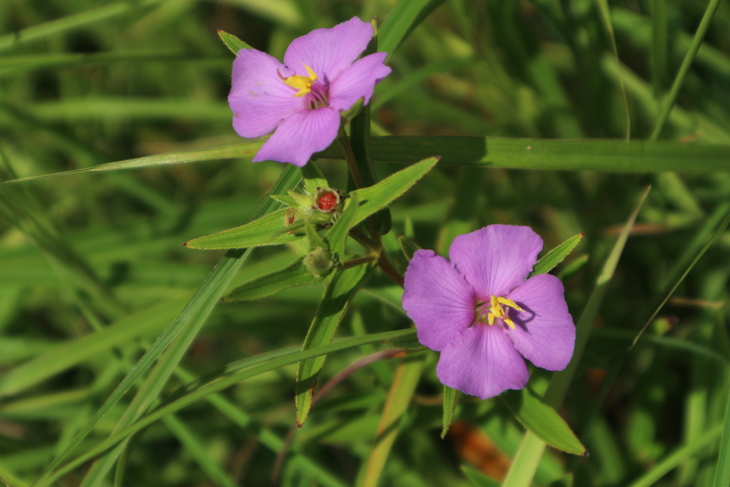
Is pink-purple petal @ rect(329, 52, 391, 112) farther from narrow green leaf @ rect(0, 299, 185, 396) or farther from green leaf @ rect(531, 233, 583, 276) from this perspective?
narrow green leaf @ rect(0, 299, 185, 396)

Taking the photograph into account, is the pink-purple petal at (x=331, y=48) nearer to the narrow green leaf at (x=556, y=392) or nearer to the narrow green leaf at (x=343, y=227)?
the narrow green leaf at (x=343, y=227)

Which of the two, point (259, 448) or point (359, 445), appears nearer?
point (359, 445)

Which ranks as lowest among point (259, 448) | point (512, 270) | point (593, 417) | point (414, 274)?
point (259, 448)

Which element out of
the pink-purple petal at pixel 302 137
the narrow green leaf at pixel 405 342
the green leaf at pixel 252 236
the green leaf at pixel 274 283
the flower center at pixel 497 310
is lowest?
the narrow green leaf at pixel 405 342

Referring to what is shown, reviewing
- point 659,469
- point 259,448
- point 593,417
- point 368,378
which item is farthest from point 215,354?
point 659,469

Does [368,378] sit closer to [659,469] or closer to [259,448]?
[259,448]

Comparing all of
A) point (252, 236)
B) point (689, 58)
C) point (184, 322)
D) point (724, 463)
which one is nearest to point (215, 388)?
point (184, 322)

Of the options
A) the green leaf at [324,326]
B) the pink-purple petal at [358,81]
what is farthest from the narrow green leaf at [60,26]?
the green leaf at [324,326]
